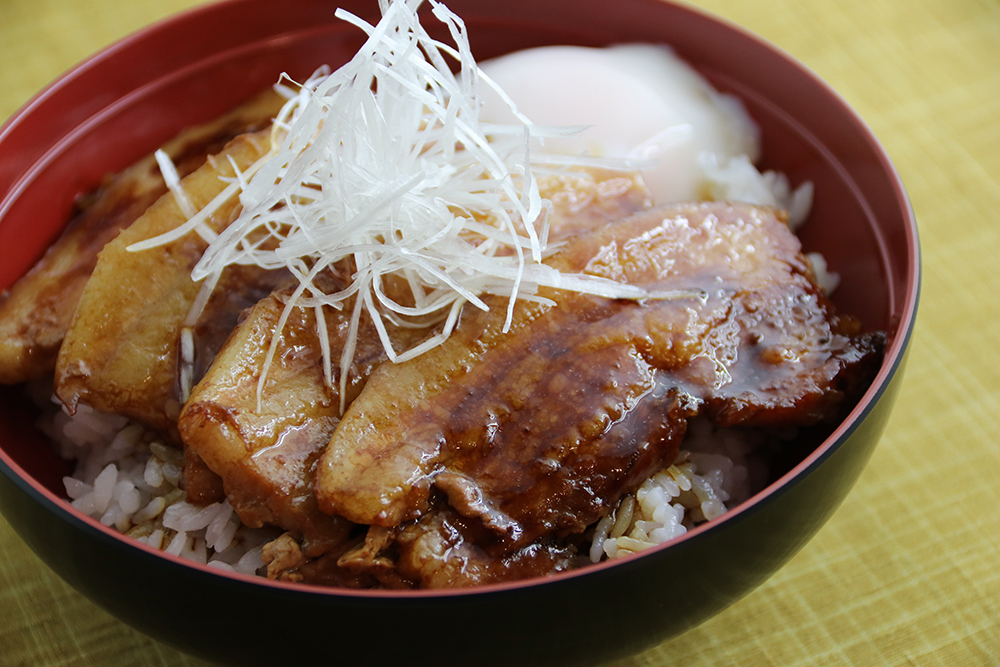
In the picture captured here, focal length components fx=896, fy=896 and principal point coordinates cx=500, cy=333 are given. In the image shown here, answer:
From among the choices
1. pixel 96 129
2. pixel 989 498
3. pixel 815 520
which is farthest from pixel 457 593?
pixel 96 129

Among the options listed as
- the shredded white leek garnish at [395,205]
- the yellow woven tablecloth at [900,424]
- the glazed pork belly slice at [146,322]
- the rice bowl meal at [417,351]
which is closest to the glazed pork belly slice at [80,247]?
the rice bowl meal at [417,351]

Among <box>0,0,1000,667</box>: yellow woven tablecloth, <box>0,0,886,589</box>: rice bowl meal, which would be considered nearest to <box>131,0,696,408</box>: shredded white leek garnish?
<box>0,0,886,589</box>: rice bowl meal

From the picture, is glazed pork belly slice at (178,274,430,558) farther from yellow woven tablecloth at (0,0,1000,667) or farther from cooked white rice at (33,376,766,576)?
yellow woven tablecloth at (0,0,1000,667)

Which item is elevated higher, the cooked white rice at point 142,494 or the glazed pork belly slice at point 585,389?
the glazed pork belly slice at point 585,389

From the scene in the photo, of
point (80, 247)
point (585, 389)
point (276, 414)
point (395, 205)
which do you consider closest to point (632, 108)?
point (395, 205)

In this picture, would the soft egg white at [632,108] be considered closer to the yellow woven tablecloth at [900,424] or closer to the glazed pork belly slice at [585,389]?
the glazed pork belly slice at [585,389]

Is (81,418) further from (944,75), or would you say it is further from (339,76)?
(944,75)

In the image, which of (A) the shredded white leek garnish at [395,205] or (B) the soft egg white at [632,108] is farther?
(B) the soft egg white at [632,108]
